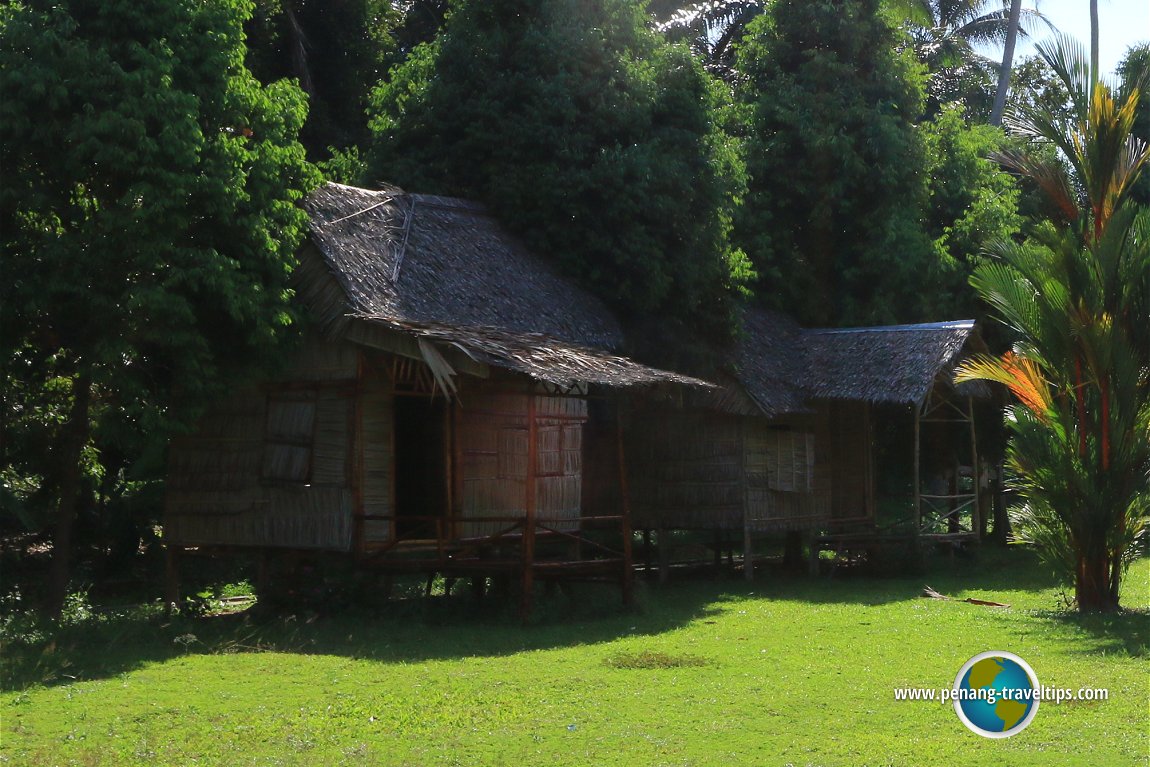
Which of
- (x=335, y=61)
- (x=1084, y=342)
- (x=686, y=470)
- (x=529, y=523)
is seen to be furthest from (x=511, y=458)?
(x=335, y=61)

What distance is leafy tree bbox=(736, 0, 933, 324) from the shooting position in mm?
20719

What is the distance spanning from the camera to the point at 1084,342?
39.0 ft

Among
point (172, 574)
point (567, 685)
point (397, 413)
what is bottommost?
point (567, 685)

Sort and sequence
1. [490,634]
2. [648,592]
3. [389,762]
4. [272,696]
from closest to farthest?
[389,762] < [272,696] < [490,634] < [648,592]

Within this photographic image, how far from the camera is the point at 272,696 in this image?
8758 millimetres

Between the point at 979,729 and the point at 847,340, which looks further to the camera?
the point at 847,340

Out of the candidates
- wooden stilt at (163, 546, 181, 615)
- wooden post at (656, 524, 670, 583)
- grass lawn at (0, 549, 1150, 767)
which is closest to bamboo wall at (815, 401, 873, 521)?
wooden post at (656, 524, 670, 583)

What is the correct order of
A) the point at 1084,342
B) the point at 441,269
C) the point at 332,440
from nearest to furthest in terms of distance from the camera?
1. the point at 1084,342
2. the point at 332,440
3. the point at 441,269

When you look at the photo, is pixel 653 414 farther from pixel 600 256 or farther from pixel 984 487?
pixel 984 487

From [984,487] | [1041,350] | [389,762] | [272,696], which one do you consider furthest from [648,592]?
[984,487]

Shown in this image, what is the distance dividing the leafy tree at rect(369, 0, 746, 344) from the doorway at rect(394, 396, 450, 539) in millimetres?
2896

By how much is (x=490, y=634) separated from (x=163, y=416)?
3707 mm

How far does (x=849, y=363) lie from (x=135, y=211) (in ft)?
35.7

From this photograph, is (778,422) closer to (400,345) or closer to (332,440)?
(332,440)
